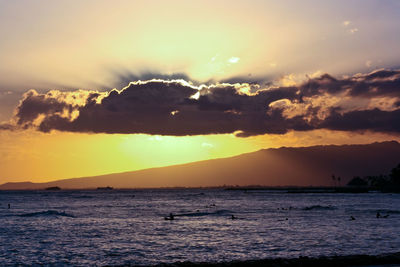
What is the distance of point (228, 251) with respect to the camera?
1649 inches

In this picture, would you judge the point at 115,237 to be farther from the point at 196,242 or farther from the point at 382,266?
the point at 382,266

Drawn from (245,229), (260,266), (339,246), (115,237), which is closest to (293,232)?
(245,229)

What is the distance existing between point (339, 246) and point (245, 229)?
69.4 ft

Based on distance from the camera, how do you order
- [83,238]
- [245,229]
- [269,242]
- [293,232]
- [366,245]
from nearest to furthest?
[366,245] < [269,242] < [83,238] < [293,232] < [245,229]

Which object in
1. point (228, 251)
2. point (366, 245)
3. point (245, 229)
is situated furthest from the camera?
point (245, 229)

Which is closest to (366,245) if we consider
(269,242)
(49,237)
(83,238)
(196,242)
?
(269,242)

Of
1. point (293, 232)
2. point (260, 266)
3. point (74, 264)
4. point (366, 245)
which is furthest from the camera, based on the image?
point (293, 232)

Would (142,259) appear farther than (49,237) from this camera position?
No

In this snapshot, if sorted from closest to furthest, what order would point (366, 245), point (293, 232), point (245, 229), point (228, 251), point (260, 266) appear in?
point (260, 266) → point (228, 251) → point (366, 245) → point (293, 232) → point (245, 229)

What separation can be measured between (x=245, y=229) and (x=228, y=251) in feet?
72.0

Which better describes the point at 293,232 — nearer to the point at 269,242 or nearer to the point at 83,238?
the point at 269,242

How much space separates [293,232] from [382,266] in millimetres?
26833

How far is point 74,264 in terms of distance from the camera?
120 feet

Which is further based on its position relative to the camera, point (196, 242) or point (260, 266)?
point (196, 242)
